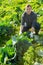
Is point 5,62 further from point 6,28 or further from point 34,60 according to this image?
point 6,28

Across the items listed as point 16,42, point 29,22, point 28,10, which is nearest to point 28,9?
point 28,10

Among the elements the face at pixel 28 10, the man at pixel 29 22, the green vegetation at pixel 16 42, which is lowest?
the green vegetation at pixel 16 42

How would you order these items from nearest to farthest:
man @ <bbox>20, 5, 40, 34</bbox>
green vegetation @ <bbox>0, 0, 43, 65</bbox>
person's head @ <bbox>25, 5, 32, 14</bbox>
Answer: green vegetation @ <bbox>0, 0, 43, 65</bbox>, person's head @ <bbox>25, 5, 32, 14</bbox>, man @ <bbox>20, 5, 40, 34</bbox>

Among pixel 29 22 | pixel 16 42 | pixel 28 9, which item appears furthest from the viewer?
pixel 29 22

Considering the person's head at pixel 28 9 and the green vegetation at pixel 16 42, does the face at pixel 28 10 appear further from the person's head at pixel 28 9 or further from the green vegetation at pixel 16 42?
the green vegetation at pixel 16 42

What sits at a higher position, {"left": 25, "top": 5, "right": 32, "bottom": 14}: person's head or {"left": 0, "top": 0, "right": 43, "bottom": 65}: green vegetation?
{"left": 25, "top": 5, "right": 32, "bottom": 14}: person's head

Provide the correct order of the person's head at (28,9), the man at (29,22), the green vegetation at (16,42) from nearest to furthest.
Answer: the green vegetation at (16,42) < the person's head at (28,9) < the man at (29,22)

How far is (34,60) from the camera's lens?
8328mm

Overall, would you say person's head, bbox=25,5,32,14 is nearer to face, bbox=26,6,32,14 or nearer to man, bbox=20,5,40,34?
face, bbox=26,6,32,14

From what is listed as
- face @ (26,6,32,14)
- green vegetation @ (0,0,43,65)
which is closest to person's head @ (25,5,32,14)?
face @ (26,6,32,14)

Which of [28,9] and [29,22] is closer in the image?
[28,9]

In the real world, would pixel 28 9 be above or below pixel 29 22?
above

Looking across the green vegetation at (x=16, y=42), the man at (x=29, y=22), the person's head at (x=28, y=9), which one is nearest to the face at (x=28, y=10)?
the person's head at (x=28, y=9)

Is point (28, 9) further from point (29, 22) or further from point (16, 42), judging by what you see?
point (16, 42)
